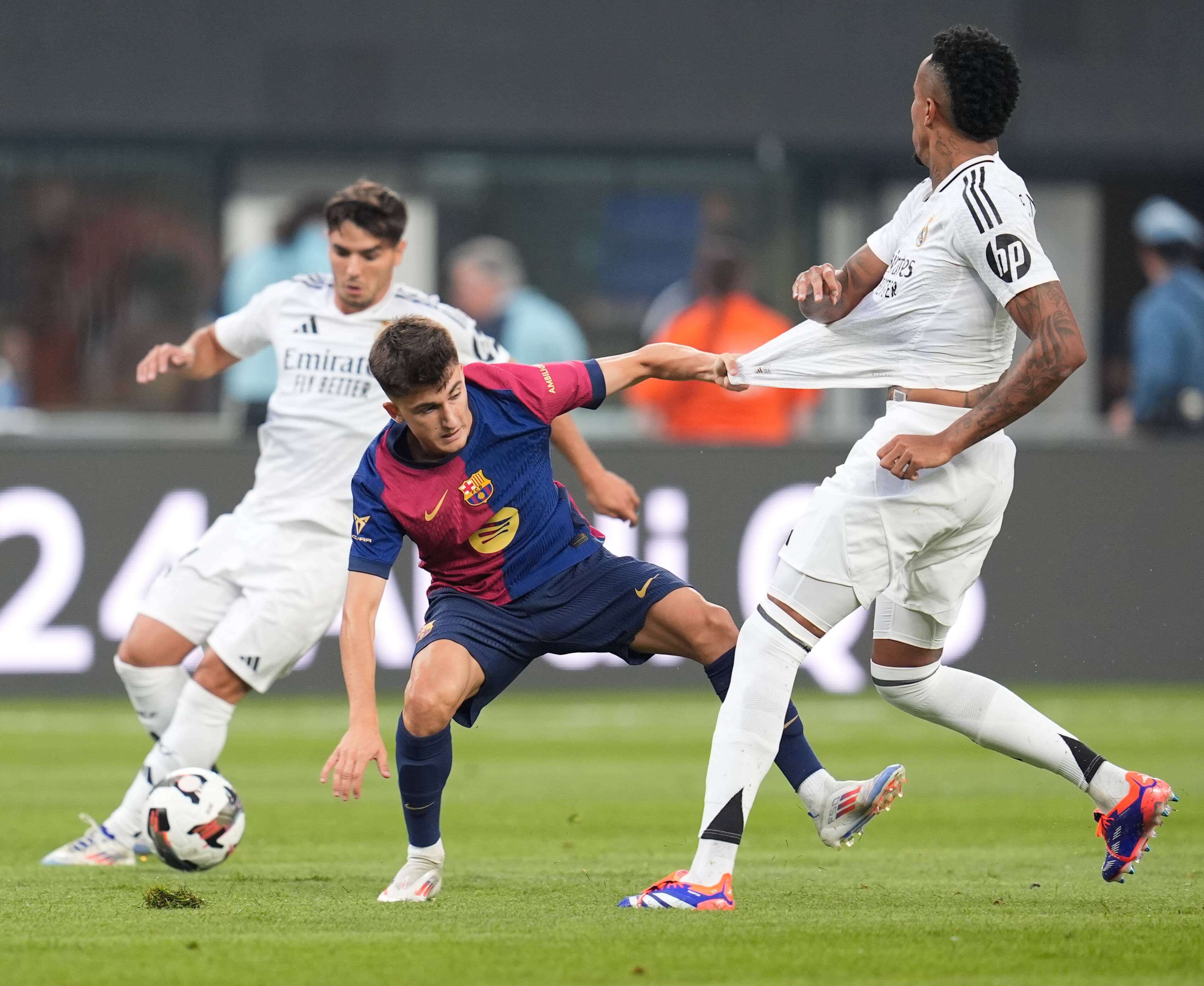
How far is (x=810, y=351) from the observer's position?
605 centimetres

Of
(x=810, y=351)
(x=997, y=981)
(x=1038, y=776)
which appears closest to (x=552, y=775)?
(x=1038, y=776)

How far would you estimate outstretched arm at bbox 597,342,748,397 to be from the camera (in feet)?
19.4

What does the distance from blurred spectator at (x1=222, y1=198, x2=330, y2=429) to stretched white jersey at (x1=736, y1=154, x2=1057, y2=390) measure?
698cm

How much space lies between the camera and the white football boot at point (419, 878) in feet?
18.8

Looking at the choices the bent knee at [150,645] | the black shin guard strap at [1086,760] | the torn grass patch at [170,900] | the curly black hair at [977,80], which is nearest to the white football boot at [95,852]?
the bent knee at [150,645]

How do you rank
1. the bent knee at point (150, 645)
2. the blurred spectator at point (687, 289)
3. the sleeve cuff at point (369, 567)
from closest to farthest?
the sleeve cuff at point (369, 567)
the bent knee at point (150, 645)
the blurred spectator at point (687, 289)

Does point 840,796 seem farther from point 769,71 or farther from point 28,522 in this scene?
point 769,71

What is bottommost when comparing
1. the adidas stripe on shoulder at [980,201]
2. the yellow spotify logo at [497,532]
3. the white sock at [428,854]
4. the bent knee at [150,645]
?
the white sock at [428,854]

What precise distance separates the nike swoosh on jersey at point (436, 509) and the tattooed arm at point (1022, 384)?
1.27m

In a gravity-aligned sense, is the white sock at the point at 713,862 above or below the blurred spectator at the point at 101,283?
above

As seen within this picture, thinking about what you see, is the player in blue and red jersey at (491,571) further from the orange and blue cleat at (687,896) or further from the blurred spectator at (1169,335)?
the blurred spectator at (1169,335)

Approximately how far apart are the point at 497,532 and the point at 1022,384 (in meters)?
1.61

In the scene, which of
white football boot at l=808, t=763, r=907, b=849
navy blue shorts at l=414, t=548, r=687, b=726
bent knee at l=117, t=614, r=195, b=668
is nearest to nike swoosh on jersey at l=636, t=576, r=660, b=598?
navy blue shorts at l=414, t=548, r=687, b=726

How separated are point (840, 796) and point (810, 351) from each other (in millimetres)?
1378
